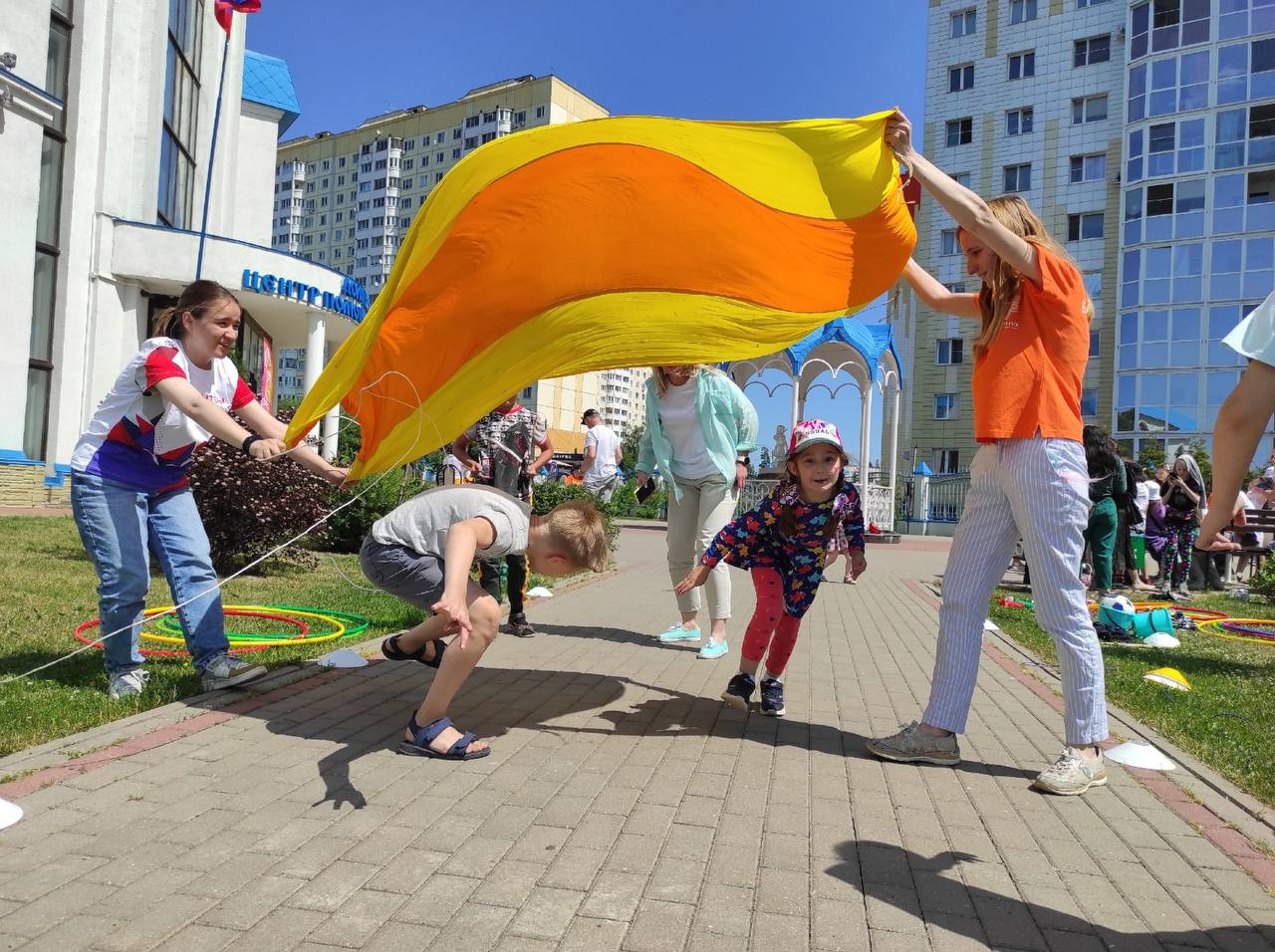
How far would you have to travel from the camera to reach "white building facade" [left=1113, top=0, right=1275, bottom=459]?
38.6m

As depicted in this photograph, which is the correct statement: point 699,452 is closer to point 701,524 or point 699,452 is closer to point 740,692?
point 701,524

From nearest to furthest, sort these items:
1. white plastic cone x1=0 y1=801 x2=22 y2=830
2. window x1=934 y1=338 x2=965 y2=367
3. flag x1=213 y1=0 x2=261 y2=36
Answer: white plastic cone x1=0 y1=801 x2=22 y2=830 → flag x1=213 y1=0 x2=261 y2=36 → window x1=934 y1=338 x2=965 y2=367

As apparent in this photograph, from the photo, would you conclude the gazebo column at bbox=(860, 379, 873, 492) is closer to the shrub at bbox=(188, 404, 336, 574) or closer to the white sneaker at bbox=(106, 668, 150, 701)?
the shrub at bbox=(188, 404, 336, 574)

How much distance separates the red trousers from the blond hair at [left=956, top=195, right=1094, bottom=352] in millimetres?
1690

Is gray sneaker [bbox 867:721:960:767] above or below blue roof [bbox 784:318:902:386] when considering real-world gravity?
below

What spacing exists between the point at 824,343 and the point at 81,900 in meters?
21.4

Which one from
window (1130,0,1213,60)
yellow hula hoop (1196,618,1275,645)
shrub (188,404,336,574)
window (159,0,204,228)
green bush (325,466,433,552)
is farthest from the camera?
window (1130,0,1213,60)

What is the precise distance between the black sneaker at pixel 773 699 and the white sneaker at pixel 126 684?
3.26m

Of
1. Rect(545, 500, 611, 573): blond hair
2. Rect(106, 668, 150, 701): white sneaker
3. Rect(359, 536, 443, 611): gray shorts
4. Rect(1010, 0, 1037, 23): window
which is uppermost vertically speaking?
Rect(1010, 0, 1037, 23): window

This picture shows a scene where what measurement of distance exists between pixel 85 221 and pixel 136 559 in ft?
52.9

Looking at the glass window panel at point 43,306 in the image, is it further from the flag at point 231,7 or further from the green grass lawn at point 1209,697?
the green grass lawn at point 1209,697

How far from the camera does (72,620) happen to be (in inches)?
266

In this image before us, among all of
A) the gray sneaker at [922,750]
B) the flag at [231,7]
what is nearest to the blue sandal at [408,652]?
the gray sneaker at [922,750]

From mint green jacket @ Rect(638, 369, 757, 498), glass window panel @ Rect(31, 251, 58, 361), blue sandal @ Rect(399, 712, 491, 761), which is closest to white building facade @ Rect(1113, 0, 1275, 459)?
mint green jacket @ Rect(638, 369, 757, 498)
